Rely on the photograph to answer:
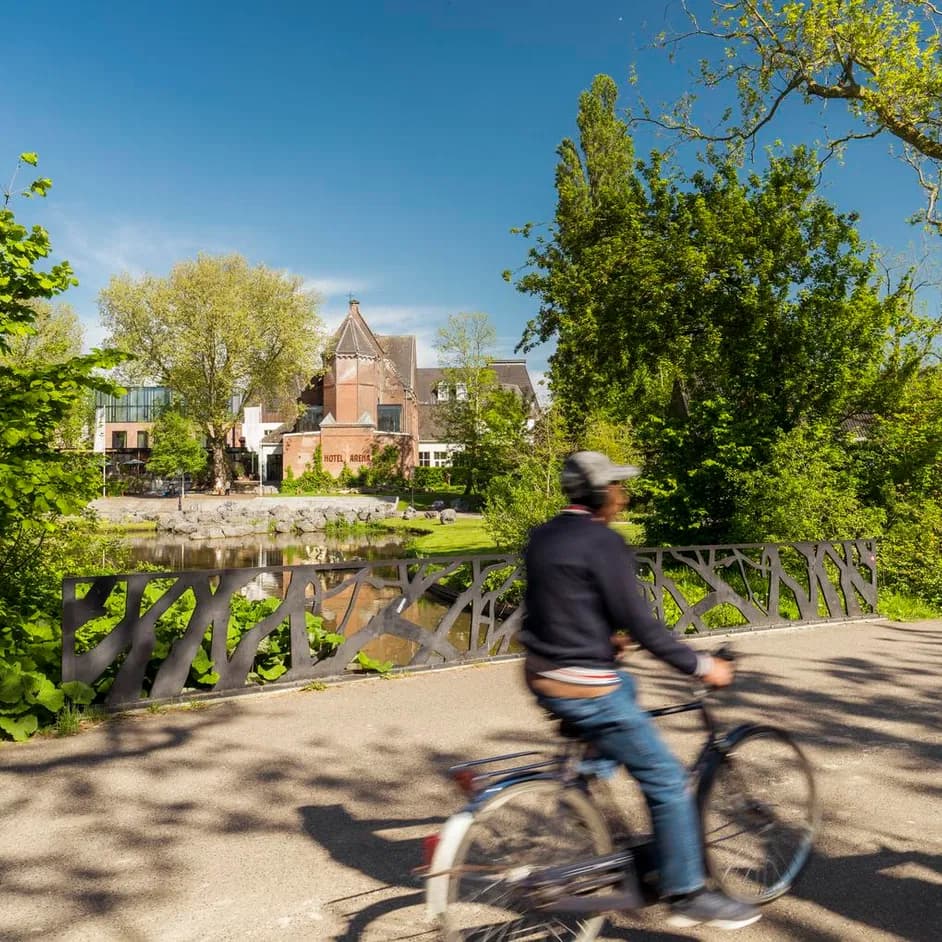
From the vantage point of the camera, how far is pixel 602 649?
2.88 meters

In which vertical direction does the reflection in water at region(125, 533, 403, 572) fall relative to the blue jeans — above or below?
below

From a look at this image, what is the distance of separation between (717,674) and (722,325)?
15647 millimetres

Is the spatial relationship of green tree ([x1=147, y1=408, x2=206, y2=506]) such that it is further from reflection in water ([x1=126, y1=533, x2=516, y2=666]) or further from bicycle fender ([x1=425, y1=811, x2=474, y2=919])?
bicycle fender ([x1=425, y1=811, x2=474, y2=919])

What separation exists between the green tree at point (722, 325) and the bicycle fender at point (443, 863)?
1400 centimetres

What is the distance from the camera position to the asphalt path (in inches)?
133

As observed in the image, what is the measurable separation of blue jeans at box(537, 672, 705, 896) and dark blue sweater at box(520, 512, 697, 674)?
16cm

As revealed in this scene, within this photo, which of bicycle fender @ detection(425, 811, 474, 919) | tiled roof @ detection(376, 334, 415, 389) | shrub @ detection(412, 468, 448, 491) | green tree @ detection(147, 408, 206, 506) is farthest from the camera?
tiled roof @ detection(376, 334, 415, 389)

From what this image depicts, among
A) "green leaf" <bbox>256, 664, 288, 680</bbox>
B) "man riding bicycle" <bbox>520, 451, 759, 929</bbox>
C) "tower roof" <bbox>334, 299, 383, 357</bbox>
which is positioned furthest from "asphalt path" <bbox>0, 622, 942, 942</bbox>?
"tower roof" <bbox>334, 299, 383, 357</bbox>

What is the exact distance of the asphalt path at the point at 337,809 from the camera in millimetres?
3385

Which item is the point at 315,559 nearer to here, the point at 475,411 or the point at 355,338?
the point at 475,411

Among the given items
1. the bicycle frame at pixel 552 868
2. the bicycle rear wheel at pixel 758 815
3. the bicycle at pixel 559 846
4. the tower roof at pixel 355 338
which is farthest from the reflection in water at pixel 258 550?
the tower roof at pixel 355 338

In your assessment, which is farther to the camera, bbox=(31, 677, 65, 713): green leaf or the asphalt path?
bbox=(31, 677, 65, 713): green leaf

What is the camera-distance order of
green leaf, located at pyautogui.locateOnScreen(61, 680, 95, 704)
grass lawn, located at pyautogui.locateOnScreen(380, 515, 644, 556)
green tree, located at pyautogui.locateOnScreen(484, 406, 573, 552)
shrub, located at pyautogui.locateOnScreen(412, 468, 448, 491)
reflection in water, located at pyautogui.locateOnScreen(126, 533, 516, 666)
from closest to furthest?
green leaf, located at pyautogui.locateOnScreen(61, 680, 95, 704), reflection in water, located at pyautogui.locateOnScreen(126, 533, 516, 666), green tree, located at pyautogui.locateOnScreen(484, 406, 573, 552), grass lawn, located at pyautogui.locateOnScreen(380, 515, 644, 556), shrub, located at pyautogui.locateOnScreen(412, 468, 448, 491)

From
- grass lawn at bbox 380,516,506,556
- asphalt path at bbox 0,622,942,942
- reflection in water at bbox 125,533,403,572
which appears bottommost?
reflection in water at bbox 125,533,403,572
